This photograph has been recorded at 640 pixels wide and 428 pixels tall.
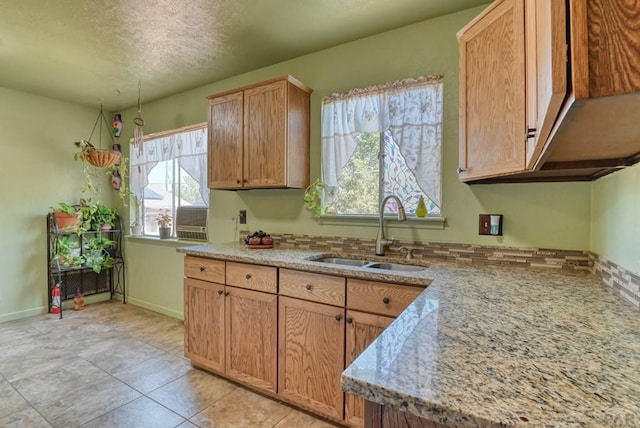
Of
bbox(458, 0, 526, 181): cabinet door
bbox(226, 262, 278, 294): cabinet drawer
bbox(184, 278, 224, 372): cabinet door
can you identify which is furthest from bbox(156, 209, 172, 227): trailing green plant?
bbox(458, 0, 526, 181): cabinet door

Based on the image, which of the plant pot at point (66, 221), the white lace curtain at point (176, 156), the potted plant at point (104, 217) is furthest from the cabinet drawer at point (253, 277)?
the potted plant at point (104, 217)

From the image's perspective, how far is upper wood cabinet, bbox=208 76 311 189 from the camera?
2410 millimetres

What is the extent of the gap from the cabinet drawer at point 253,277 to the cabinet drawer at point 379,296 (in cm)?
54

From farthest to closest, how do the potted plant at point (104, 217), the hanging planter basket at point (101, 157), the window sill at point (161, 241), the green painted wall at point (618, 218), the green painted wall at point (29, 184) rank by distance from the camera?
the potted plant at point (104, 217) → the window sill at point (161, 241) → the green painted wall at point (29, 184) → the hanging planter basket at point (101, 157) → the green painted wall at point (618, 218)

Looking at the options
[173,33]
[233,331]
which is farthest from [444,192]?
[173,33]

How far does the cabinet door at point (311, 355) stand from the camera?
5.89 ft

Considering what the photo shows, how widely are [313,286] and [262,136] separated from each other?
1271mm

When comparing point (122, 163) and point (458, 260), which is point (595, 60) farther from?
point (122, 163)

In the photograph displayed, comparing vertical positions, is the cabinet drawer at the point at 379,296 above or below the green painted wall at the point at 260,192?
below

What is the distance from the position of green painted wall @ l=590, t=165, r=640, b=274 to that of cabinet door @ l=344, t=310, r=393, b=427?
1.05m

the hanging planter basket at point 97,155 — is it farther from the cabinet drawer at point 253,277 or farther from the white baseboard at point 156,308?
the cabinet drawer at point 253,277

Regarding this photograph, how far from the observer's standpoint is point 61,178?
3.88 meters

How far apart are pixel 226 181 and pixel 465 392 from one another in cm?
246

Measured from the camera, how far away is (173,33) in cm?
231
